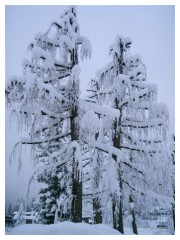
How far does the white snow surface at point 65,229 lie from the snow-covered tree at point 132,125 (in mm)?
1272

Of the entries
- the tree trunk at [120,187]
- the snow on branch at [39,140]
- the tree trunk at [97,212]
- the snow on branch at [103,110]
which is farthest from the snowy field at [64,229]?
the tree trunk at [97,212]

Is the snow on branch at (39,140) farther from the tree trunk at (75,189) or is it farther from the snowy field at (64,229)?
the snowy field at (64,229)

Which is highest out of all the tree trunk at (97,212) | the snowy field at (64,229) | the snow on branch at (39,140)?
the snow on branch at (39,140)

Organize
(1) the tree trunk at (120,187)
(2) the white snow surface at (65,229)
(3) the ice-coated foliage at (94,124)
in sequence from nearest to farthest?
1. (2) the white snow surface at (65,229)
2. (3) the ice-coated foliage at (94,124)
3. (1) the tree trunk at (120,187)

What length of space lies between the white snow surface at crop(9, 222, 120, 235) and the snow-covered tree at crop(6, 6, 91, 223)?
0.50 meters

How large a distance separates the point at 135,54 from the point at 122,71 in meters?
0.64

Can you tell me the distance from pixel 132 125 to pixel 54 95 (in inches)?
123

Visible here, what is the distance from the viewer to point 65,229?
6492 mm

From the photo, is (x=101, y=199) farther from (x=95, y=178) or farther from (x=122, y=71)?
(x=122, y=71)

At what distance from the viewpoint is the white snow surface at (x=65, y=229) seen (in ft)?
21.3

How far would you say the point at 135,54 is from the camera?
9.13 meters

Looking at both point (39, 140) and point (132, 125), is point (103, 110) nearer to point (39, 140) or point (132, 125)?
point (39, 140)
